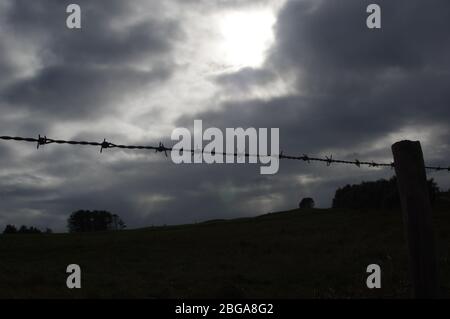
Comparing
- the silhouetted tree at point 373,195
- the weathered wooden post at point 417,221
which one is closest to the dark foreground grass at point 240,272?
the weathered wooden post at point 417,221

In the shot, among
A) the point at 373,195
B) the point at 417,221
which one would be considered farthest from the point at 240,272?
the point at 373,195

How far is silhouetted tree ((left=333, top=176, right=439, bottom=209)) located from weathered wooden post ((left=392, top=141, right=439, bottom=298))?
53.0m

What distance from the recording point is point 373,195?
68312mm

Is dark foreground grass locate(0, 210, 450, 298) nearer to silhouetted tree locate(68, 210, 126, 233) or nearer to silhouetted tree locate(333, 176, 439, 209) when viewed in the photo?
silhouetted tree locate(333, 176, 439, 209)

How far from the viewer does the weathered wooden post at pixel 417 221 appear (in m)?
5.27

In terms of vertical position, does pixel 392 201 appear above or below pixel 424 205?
above

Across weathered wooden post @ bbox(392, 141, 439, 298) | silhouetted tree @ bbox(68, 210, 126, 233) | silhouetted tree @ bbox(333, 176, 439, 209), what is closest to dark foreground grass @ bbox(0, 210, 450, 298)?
weathered wooden post @ bbox(392, 141, 439, 298)

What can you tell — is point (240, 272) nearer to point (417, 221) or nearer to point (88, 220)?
point (417, 221)

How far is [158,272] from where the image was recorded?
18.1 meters

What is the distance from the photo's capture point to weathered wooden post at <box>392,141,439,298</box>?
5.27m

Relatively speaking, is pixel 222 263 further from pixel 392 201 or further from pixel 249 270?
pixel 392 201

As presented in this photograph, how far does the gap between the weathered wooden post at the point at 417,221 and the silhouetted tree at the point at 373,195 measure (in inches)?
2088
